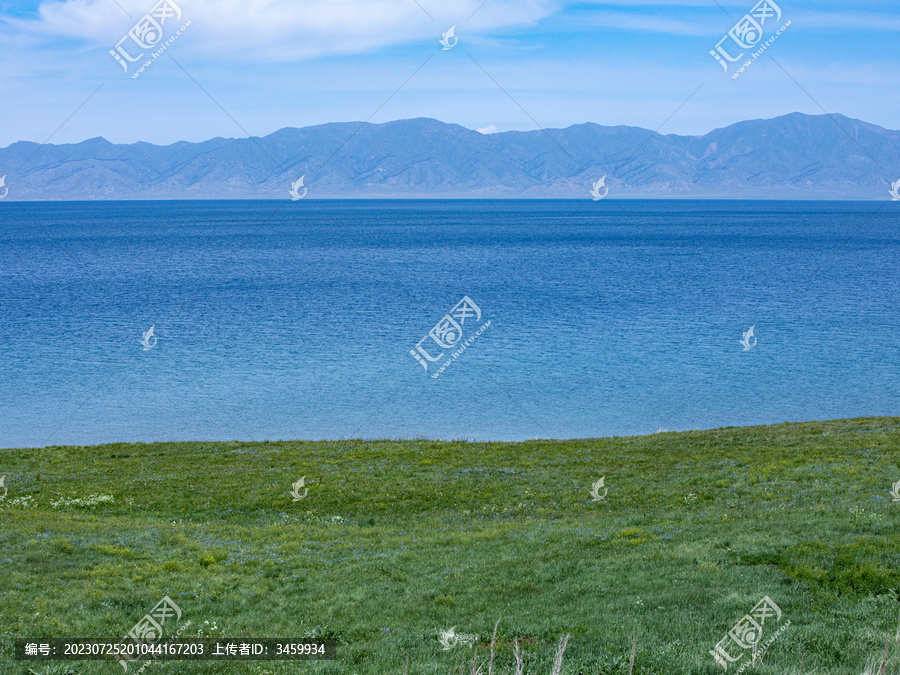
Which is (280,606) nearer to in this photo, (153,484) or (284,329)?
(153,484)

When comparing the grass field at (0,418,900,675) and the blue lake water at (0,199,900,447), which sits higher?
the blue lake water at (0,199,900,447)

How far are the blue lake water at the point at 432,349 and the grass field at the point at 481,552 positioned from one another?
15923 mm

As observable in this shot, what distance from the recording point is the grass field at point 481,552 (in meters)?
11.9

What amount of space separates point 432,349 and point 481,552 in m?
56.4

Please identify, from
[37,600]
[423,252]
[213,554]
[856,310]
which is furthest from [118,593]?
[423,252]

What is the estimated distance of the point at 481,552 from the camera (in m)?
19.0

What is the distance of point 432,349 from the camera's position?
7512 cm

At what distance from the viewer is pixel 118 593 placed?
15.7 meters

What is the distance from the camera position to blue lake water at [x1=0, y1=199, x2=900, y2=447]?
1982 inches

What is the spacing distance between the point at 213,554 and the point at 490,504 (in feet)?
36.1

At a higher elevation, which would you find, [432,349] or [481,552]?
[432,349]

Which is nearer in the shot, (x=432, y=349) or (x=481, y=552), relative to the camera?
(x=481, y=552)

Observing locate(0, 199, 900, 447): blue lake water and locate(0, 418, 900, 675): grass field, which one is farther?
locate(0, 199, 900, 447): blue lake water

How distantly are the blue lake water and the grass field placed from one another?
15.9m
